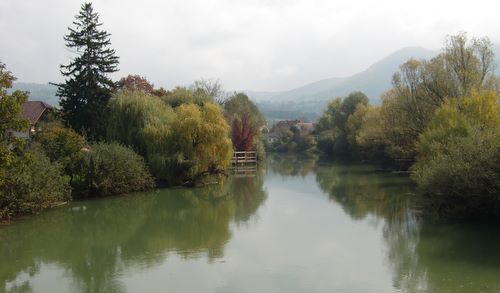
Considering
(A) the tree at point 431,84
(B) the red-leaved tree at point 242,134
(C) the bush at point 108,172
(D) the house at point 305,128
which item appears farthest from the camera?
(D) the house at point 305,128

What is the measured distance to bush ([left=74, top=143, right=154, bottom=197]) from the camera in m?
25.4

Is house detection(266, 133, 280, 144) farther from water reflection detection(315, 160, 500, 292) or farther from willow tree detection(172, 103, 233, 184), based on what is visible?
water reflection detection(315, 160, 500, 292)

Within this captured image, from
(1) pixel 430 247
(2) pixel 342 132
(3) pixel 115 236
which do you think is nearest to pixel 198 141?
(3) pixel 115 236

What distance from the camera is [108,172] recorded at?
25.8 meters

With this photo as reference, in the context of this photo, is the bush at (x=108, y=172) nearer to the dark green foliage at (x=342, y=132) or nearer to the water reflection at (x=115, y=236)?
the water reflection at (x=115, y=236)

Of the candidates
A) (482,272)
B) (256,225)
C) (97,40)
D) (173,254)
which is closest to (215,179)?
(97,40)

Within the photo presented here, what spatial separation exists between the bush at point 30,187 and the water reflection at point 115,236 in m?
0.65

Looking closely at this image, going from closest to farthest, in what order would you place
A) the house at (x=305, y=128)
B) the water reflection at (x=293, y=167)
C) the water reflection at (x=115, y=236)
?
the water reflection at (x=115, y=236)
the water reflection at (x=293, y=167)
the house at (x=305, y=128)

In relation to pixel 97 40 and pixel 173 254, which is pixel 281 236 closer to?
pixel 173 254

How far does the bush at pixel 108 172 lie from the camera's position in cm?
2541

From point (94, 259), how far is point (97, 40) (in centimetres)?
2450

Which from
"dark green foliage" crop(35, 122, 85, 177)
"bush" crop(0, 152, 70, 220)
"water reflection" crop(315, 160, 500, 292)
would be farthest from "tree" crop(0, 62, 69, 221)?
"water reflection" crop(315, 160, 500, 292)

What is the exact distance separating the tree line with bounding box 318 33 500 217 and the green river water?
1.29 m

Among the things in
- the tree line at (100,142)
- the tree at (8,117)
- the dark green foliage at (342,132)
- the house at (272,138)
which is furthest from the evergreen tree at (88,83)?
the house at (272,138)
